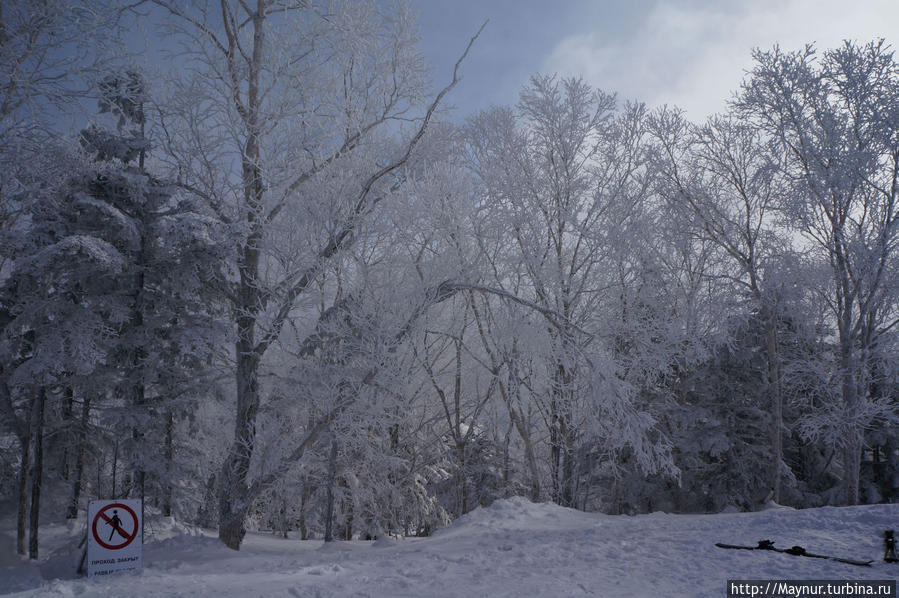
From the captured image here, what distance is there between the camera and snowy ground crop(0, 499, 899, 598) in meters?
4.70

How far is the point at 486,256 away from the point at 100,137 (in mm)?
→ 8337

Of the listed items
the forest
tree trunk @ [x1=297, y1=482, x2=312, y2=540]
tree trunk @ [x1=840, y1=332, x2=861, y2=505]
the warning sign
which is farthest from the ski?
tree trunk @ [x1=297, y1=482, x2=312, y2=540]

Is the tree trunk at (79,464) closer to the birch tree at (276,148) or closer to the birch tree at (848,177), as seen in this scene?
the birch tree at (276,148)

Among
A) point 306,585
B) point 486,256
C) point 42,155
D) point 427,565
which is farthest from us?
point 486,256

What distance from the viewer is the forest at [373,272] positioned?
359 inches

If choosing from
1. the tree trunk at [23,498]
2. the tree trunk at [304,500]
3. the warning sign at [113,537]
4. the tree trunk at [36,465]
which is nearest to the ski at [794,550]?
the warning sign at [113,537]

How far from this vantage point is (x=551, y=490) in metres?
14.8

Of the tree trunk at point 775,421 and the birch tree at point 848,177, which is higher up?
the birch tree at point 848,177

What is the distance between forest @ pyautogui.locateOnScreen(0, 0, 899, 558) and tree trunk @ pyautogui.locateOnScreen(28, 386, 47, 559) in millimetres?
90

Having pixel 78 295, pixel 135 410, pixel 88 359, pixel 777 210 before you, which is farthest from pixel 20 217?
pixel 777 210

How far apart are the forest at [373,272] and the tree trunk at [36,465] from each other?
90 millimetres

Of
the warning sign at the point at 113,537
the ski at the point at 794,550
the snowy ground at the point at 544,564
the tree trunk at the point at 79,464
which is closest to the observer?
the snowy ground at the point at 544,564

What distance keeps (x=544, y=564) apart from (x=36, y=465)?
1084cm

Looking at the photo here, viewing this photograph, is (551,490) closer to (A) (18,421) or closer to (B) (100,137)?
(A) (18,421)
